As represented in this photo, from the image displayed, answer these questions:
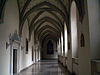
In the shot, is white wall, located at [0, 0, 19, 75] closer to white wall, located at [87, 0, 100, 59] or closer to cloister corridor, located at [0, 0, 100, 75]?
cloister corridor, located at [0, 0, 100, 75]

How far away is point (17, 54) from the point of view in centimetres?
1098

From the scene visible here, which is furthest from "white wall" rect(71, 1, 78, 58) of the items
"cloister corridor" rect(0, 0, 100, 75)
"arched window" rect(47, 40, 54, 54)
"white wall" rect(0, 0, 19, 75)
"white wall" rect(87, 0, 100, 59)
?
"arched window" rect(47, 40, 54, 54)

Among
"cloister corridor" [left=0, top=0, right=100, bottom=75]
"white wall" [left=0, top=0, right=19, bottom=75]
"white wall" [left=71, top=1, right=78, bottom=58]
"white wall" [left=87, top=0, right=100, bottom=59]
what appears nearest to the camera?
"white wall" [left=87, top=0, right=100, bottom=59]

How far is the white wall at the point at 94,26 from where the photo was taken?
5.16 m

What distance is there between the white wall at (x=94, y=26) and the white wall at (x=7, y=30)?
4.36 meters

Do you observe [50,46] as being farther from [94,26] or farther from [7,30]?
[94,26]

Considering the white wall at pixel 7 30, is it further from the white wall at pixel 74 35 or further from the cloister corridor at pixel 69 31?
the white wall at pixel 74 35

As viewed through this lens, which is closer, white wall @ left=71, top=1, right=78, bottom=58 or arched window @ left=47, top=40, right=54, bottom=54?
white wall @ left=71, top=1, right=78, bottom=58

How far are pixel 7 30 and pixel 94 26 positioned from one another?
4984 millimetres

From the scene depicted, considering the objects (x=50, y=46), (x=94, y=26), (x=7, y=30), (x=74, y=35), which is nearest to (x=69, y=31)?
(x=74, y=35)

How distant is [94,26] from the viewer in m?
5.28

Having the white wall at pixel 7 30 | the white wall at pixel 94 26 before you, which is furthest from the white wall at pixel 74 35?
the white wall at pixel 94 26

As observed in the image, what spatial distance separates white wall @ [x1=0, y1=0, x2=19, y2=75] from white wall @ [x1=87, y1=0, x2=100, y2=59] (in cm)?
436

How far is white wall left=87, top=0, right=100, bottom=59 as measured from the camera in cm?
516
